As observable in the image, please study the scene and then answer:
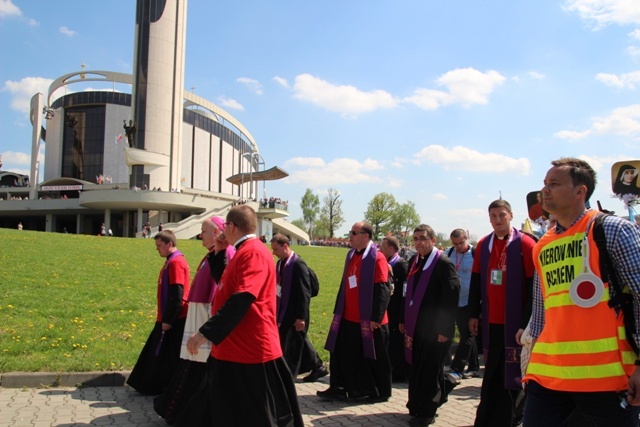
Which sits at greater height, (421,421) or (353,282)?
(353,282)

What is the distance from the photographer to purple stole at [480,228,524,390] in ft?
14.8

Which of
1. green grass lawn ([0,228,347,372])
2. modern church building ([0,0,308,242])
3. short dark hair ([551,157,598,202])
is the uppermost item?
modern church building ([0,0,308,242])

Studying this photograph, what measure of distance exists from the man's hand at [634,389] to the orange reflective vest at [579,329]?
0.06 m

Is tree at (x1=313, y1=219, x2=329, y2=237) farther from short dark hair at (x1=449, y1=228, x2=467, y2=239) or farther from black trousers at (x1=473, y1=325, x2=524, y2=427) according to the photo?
black trousers at (x1=473, y1=325, x2=524, y2=427)

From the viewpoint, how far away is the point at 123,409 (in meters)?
5.69

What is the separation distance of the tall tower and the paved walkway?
5241cm

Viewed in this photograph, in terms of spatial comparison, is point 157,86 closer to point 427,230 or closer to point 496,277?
point 427,230

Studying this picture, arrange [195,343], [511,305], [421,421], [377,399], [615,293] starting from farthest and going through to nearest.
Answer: [377,399] < [421,421] < [511,305] < [195,343] < [615,293]

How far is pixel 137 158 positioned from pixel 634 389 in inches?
2260

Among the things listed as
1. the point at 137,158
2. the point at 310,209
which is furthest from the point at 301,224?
the point at 137,158

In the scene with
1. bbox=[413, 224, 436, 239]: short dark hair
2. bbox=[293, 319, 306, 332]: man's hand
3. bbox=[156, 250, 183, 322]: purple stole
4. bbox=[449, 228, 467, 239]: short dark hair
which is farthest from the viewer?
bbox=[449, 228, 467, 239]: short dark hair

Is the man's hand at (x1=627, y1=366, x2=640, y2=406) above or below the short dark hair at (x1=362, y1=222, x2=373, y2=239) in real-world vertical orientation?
below

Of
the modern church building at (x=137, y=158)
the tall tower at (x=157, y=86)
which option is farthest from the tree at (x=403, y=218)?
the tall tower at (x=157, y=86)

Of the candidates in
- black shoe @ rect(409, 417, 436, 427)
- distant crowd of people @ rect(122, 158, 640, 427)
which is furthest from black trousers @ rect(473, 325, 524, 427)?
black shoe @ rect(409, 417, 436, 427)
